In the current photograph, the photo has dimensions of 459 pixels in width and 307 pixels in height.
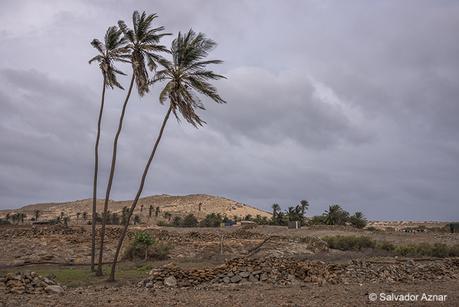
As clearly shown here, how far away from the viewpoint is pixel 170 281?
53.4ft

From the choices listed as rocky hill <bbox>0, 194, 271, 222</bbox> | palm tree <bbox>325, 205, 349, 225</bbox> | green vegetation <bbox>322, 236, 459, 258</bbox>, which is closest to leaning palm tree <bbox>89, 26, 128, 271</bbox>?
green vegetation <bbox>322, 236, 459, 258</bbox>

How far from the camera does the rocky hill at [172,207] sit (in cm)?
8812

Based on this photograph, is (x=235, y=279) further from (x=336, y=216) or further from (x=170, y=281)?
(x=336, y=216)

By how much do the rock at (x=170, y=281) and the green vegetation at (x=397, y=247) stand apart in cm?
1906

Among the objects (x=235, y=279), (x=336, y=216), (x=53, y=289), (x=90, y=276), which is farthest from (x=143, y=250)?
(x=336, y=216)

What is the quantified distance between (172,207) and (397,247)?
6329 cm

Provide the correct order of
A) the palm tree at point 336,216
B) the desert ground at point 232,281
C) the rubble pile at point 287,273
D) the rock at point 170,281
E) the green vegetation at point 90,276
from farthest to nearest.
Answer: the palm tree at point 336,216 < the green vegetation at point 90,276 < the rubble pile at point 287,273 < the rock at point 170,281 < the desert ground at point 232,281

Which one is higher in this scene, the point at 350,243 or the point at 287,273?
the point at 350,243

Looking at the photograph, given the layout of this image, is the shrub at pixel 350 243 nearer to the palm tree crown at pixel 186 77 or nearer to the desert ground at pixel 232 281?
the desert ground at pixel 232 281

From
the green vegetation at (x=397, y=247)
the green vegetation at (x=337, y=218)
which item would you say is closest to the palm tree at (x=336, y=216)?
the green vegetation at (x=337, y=218)

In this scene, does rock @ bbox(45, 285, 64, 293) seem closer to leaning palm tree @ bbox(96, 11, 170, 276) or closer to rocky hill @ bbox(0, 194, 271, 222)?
leaning palm tree @ bbox(96, 11, 170, 276)

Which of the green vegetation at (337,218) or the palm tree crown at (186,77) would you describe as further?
the green vegetation at (337,218)

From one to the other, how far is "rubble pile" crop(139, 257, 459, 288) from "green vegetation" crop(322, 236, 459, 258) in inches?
424

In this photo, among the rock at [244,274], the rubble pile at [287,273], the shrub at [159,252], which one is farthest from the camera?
the shrub at [159,252]
